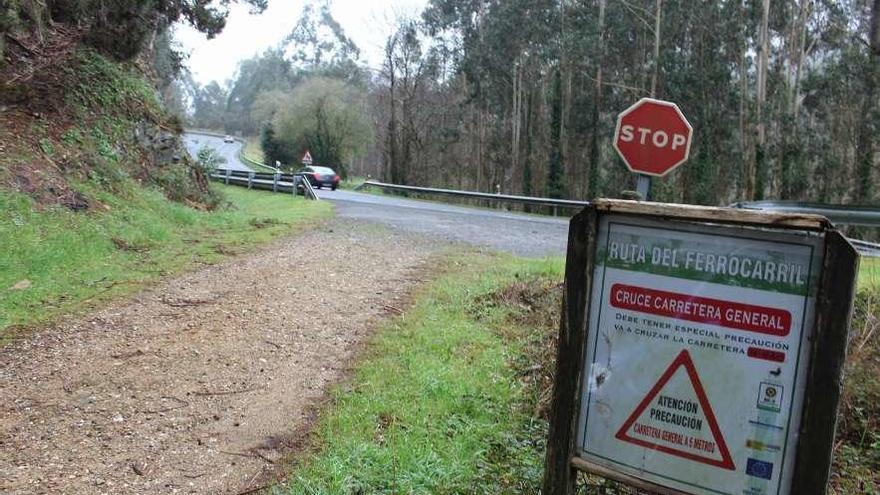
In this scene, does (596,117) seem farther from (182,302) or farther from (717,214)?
(717,214)

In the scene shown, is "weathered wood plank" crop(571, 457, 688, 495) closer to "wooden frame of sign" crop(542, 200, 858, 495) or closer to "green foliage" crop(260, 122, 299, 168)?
"wooden frame of sign" crop(542, 200, 858, 495)

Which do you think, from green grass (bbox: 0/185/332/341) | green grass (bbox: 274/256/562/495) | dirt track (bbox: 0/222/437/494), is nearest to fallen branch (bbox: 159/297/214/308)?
dirt track (bbox: 0/222/437/494)

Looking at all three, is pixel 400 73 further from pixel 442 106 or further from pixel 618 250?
pixel 618 250

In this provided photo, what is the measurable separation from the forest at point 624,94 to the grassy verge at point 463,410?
26.7 m

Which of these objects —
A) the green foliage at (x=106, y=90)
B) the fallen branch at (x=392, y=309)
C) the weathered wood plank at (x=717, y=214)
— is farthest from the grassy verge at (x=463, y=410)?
the green foliage at (x=106, y=90)

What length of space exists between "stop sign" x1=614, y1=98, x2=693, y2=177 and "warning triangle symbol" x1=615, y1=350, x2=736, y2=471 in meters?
3.33

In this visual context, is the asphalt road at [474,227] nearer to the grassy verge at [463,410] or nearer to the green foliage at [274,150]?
the grassy verge at [463,410]

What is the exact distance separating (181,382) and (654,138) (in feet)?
14.1

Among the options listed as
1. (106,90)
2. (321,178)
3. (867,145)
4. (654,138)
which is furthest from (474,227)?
(867,145)

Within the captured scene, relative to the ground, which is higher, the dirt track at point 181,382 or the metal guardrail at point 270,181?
the metal guardrail at point 270,181

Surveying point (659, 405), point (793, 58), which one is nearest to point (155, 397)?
point (659, 405)

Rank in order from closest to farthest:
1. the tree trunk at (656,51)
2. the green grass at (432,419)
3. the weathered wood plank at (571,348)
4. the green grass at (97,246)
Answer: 1. the weathered wood plank at (571,348)
2. the green grass at (432,419)
3. the green grass at (97,246)
4. the tree trunk at (656,51)

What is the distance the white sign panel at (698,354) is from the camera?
2.31m

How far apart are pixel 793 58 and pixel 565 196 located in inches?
543
